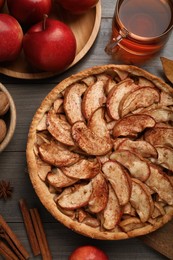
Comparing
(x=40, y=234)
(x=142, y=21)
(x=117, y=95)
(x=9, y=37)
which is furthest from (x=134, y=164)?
(x=9, y=37)

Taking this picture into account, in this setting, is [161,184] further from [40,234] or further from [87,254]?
[40,234]

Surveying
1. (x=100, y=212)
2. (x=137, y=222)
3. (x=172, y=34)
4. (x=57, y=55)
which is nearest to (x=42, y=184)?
(x=100, y=212)

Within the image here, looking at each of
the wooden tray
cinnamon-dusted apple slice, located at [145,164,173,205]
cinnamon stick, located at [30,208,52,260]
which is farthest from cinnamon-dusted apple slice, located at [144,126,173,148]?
cinnamon stick, located at [30,208,52,260]

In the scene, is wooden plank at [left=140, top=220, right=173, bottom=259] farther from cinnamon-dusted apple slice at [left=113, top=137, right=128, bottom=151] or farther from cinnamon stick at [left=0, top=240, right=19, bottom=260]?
cinnamon stick at [left=0, top=240, right=19, bottom=260]

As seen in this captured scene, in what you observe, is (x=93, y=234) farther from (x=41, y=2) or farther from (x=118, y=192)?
(x=41, y=2)

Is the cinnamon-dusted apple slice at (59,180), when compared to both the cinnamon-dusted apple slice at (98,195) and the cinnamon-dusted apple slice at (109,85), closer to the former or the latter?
the cinnamon-dusted apple slice at (98,195)

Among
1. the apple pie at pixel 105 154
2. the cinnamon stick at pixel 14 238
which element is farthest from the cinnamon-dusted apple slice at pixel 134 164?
the cinnamon stick at pixel 14 238

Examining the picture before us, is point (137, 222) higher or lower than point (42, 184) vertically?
lower
